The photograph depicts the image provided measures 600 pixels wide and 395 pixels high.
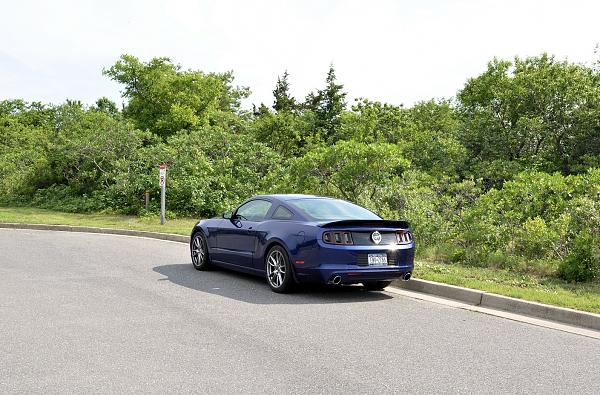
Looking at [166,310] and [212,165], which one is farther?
[212,165]

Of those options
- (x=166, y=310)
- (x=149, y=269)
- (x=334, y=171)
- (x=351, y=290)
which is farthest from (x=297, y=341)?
(x=334, y=171)

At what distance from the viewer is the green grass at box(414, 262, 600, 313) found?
25.6 feet

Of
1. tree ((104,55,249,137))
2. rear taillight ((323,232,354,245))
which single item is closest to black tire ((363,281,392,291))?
rear taillight ((323,232,354,245))

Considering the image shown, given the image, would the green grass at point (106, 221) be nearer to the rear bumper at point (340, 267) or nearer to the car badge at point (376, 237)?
the rear bumper at point (340, 267)

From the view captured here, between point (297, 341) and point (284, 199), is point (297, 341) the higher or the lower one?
the lower one

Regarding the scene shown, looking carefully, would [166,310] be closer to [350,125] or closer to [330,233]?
[330,233]

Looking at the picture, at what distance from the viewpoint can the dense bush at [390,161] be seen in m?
11.6

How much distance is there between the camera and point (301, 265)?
27.9ft

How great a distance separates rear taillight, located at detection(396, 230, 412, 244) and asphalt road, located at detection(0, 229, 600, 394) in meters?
0.82

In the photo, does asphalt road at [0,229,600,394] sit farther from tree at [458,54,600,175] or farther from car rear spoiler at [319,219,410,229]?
tree at [458,54,600,175]

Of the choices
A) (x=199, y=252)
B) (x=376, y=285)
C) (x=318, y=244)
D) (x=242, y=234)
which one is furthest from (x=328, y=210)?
(x=199, y=252)

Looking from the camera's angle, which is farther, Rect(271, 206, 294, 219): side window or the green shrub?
the green shrub

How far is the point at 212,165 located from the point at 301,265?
1837 cm

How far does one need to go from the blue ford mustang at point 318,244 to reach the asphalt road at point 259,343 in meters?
0.35
